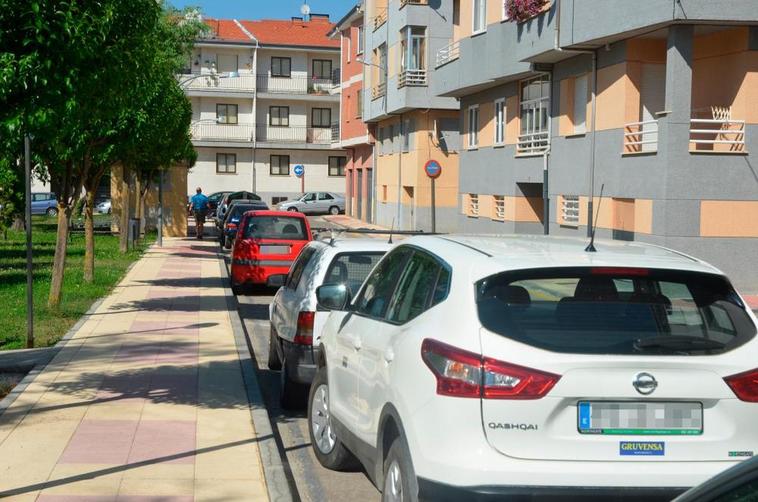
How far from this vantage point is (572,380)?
180 inches

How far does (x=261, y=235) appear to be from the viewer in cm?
2031

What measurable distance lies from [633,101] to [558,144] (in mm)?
4242

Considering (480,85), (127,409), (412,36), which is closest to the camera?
(127,409)

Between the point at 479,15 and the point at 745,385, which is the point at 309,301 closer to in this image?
the point at 745,385

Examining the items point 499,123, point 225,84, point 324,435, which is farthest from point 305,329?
point 225,84

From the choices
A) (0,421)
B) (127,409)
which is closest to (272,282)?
(127,409)

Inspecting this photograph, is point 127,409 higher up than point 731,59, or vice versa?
point 731,59

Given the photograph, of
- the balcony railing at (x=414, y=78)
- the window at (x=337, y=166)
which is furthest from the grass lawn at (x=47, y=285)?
the window at (x=337, y=166)

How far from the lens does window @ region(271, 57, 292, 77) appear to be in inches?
2731

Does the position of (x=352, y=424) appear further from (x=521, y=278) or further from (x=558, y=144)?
(x=558, y=144)

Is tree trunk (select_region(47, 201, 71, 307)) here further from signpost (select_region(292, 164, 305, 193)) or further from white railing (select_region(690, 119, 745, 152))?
signpost (select_region(292, 164, 305, 193))

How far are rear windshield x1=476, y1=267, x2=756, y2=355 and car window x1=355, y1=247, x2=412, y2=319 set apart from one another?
132 centimetres

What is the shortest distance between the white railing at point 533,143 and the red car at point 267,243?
1080cm

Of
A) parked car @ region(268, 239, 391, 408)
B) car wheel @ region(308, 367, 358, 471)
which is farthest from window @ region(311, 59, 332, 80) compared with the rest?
car wheel @ region(308, 367, 358, 471)
